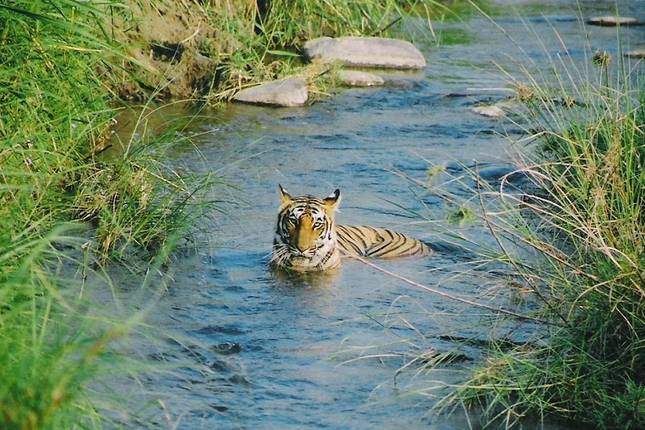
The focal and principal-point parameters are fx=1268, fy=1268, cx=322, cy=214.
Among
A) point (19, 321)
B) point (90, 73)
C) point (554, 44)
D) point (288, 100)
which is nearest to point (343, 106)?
point (288, 100)

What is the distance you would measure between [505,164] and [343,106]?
225 cm

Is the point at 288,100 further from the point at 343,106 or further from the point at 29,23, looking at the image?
the point at 29,23

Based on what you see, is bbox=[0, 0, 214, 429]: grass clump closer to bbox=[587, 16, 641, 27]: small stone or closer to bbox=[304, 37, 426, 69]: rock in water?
bbox=[304, 37, 426, 69]: rock in water

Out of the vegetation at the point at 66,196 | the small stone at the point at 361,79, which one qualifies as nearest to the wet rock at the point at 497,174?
the vegetation at the point at 66,196

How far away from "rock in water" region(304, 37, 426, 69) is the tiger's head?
18.5ft

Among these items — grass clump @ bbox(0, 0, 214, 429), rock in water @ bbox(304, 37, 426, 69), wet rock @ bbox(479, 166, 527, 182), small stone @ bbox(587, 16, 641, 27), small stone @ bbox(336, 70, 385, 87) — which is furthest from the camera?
small stone @ bbox(587, 16, 641, 27)

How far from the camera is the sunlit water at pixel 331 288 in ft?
16.8

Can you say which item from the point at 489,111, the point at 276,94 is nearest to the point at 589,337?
the point at 489,111

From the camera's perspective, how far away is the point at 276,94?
11.4 meters

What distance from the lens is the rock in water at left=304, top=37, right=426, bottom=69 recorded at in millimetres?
12867

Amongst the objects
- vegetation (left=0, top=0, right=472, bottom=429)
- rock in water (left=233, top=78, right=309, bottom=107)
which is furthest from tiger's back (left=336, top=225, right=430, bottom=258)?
rock in water (left=233, top=78, right=309, bottom=107)

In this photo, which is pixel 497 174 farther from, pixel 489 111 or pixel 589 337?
pixel 589 337

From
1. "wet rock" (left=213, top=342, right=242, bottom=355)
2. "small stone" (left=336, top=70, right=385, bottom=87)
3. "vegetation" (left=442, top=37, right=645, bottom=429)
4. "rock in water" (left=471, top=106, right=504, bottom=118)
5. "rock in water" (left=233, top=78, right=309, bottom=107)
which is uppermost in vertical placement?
Result: "vegetation" (left=442, top=37, right=645, bottom=429)

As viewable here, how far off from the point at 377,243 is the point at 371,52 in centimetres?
576
